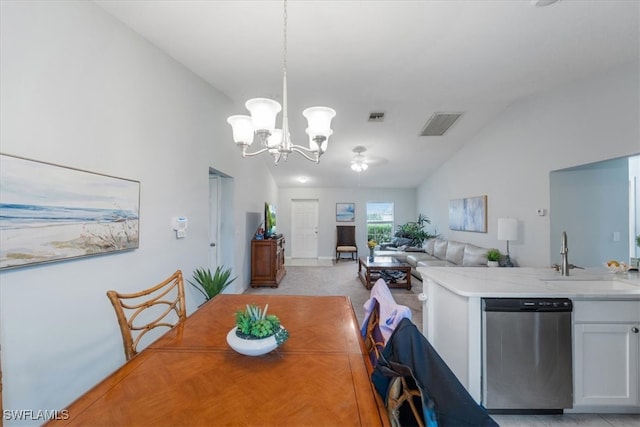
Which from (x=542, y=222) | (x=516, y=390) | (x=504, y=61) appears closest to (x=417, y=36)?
(x=504, y=61)

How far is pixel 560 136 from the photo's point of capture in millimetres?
→ 3271

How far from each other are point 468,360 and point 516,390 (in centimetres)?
38

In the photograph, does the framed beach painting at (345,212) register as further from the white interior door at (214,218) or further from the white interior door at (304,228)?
the white interior door at (214,218)

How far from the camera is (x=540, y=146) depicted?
355cm

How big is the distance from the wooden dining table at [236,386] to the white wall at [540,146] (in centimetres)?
345

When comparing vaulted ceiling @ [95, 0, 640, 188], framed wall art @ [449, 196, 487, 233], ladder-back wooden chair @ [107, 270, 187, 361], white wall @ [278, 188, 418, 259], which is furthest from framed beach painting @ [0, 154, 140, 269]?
white wall @ [278, 188, 418, 259]

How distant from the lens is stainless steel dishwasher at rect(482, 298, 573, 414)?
1.77 meters

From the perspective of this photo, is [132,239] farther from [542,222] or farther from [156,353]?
[542,222]

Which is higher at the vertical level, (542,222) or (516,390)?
(542,222)

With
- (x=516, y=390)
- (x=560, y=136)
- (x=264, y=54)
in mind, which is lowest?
(x=516, y=390)

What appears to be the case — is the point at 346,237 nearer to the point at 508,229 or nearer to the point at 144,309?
the point at 508,229

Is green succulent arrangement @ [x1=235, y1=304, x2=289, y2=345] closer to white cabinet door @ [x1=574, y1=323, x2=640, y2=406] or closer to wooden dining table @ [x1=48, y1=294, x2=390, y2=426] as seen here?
wooden dining table @ [x1=48, y1=294, x2=390, y2=426]

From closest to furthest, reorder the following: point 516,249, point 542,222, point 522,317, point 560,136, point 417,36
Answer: point 522,317
point 417,36
point 560,136
point 542,222
point 516,249

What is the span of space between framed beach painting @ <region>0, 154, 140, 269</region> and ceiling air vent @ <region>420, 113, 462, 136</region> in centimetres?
425
